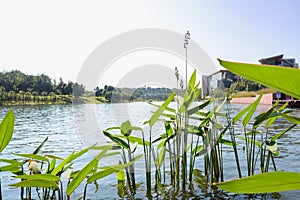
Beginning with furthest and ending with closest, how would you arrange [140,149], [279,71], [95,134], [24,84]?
[24,84] → [95,134] → [140,149] → [279,71]

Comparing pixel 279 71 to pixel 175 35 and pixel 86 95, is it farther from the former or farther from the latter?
pixel 86 95

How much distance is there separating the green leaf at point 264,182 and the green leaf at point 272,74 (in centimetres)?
11

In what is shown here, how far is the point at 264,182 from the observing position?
365 millimetres

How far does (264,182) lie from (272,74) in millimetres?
144

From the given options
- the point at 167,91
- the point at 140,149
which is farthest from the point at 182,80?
the point at 140,149

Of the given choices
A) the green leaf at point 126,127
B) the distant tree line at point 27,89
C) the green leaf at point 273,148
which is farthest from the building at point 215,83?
the distant tree line at point 27,89

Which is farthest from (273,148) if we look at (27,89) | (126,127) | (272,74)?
(27,89)

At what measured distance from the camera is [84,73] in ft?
7.05

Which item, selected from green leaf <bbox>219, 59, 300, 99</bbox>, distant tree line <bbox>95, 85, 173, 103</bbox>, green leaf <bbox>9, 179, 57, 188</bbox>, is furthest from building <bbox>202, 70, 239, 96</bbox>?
green leaf <bbox>219, 59, 300, 99</bbox>

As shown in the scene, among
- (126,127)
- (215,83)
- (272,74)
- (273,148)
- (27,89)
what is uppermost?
(27,89)

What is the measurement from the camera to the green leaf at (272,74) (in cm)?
34

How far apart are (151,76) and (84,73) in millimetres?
583

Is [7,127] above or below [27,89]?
below

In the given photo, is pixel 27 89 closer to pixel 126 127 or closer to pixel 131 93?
pixel 131 93
